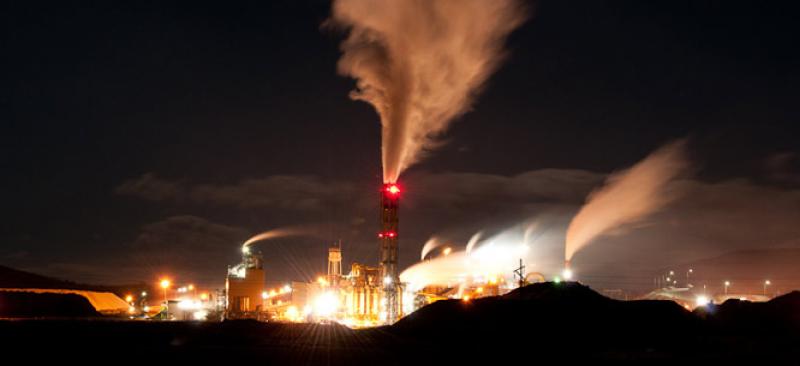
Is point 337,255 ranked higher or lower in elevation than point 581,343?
higher

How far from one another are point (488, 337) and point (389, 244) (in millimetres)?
Result: 29999

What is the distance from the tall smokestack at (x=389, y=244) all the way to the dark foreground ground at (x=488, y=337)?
16.3 meters

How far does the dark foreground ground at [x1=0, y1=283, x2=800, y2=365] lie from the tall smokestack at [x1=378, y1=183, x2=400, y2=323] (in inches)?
640

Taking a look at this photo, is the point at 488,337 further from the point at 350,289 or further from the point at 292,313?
the point at 292,313

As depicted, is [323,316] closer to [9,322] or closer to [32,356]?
[9,322]

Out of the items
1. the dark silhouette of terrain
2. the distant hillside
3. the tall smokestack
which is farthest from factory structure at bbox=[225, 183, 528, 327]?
the distant hillside

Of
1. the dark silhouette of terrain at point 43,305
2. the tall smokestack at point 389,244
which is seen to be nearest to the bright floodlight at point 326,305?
the tall smokestack at point 389,244

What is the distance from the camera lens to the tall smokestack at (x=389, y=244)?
73562 millimetres

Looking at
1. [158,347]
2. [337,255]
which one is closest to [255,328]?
[158,347]

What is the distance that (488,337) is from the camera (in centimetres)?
4559

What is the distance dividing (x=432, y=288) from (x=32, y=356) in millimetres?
75246

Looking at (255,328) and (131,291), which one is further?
(131,291)

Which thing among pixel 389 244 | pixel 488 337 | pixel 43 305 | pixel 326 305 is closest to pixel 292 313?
pixel 326 305

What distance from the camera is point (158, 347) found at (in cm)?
4041
